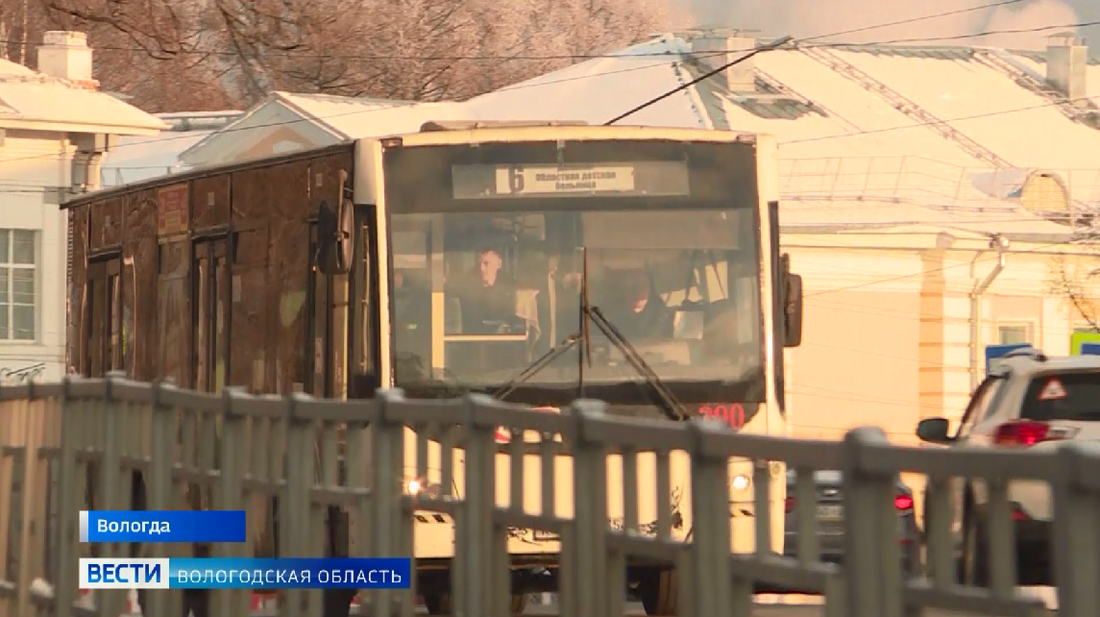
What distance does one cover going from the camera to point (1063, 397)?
1380 cm

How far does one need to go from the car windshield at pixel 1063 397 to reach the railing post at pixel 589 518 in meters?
7.33

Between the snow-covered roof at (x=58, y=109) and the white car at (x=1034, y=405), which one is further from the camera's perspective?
the snow-covered roof at (x=58, y=109)

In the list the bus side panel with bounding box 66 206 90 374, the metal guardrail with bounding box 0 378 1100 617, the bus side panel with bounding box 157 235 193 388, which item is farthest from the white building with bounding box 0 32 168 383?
the metal guardrail with bounding box 0 378 1100 617

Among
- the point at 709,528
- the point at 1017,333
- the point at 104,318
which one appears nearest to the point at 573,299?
the point at 104,318

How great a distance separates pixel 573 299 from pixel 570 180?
2.62ft

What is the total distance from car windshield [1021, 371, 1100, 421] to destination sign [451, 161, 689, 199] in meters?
2.21

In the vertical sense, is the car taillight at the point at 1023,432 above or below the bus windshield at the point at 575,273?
below

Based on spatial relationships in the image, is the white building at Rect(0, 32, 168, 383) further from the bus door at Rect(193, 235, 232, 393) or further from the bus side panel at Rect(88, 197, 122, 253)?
the bus door at Rect(193, 235, 232, 393)

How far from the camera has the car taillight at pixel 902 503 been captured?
194 inches

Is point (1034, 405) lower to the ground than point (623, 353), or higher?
lower

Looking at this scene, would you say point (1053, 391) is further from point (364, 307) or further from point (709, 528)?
point (709, 528)
